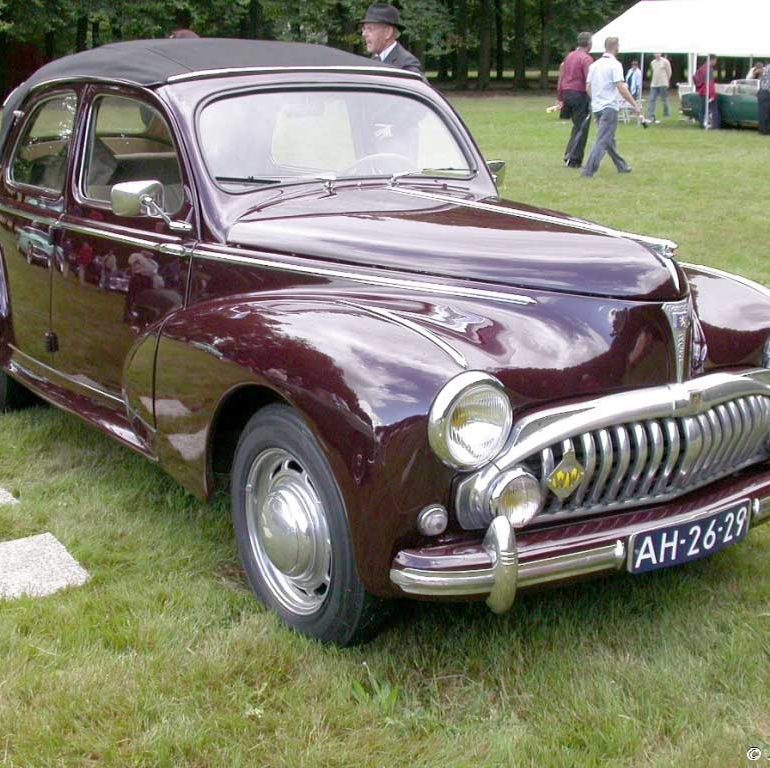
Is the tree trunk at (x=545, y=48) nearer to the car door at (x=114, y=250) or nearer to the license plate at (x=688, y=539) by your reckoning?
the car door at (x=114, y=250)

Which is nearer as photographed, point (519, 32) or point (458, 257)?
point (458, 257)

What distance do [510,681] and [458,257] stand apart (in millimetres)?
1282

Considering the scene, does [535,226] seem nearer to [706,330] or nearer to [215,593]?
[706,330]

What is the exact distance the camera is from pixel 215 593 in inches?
141

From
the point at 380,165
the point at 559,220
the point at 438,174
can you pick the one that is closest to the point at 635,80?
the point at 438,174

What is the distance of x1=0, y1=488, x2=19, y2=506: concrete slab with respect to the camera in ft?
14.5

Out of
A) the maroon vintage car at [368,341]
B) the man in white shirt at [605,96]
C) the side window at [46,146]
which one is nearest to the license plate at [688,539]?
the maroon vintage car at [368,341]

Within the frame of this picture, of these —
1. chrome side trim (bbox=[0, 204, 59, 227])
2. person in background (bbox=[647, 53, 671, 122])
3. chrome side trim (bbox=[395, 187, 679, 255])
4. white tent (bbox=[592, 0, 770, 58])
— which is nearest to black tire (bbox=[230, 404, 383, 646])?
chrome side trim (bbox=[395, 187, 679, 255])

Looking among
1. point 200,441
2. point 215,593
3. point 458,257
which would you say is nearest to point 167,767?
point 215,593

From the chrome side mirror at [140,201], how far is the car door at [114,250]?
0.02 m

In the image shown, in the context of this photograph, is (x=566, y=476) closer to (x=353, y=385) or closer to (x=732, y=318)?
(x=353, y=385)

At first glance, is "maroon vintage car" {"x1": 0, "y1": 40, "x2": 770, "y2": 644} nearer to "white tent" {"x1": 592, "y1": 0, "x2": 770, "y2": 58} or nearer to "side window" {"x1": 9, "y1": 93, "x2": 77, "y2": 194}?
"side window" {"x1": 9, "y1": 93, "x2": 77, "y2": 194}

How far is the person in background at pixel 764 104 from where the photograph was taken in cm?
2117

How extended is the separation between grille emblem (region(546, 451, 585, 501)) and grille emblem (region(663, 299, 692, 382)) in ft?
1.79
